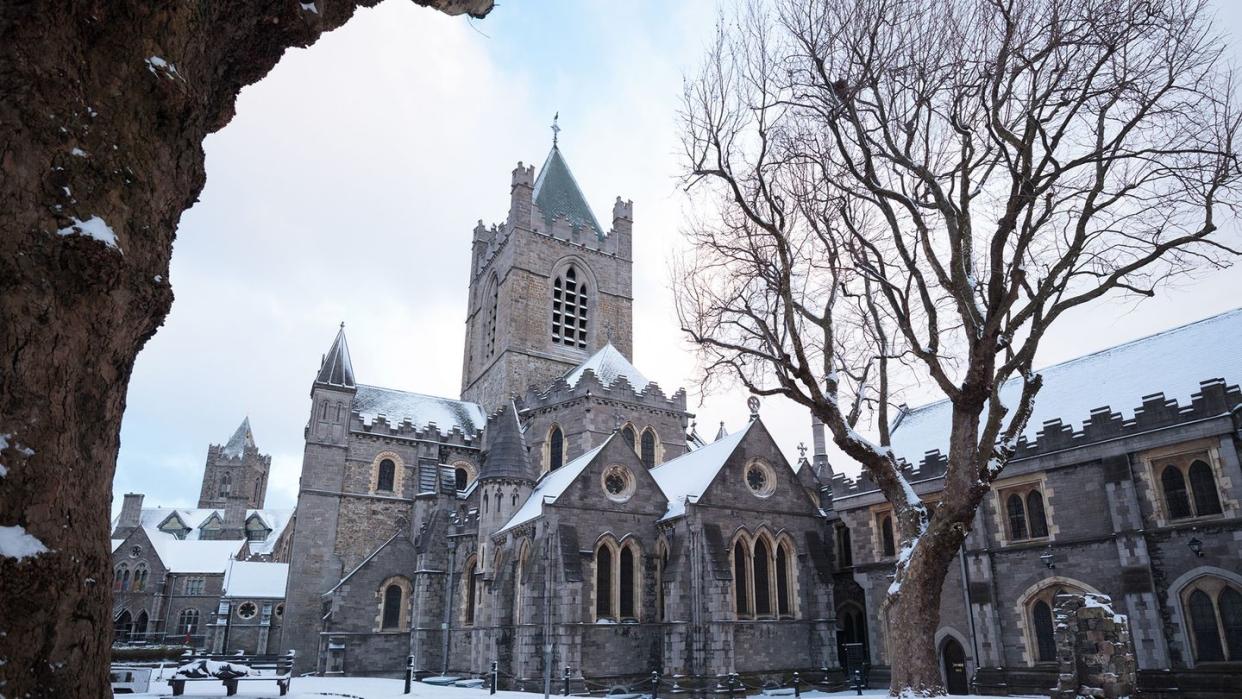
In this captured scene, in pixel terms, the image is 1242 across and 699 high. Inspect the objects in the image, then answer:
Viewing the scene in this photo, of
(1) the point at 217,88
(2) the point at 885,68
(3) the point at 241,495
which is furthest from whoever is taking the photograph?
(3) the point at 241,495

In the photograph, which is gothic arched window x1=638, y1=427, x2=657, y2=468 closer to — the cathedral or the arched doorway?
the cathedral

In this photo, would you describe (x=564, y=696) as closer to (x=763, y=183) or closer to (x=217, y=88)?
(x=763, y=183)

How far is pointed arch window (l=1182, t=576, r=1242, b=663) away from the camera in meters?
16.9

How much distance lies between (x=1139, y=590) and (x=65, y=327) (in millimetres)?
22468

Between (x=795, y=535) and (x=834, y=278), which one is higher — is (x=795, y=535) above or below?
below

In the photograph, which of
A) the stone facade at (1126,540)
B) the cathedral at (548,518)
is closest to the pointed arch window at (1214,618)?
the stone facade at (1126,540)

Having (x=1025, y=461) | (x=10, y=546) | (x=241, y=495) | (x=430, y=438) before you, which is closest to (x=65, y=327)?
(x=10, y=546)

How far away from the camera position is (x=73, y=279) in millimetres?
2658

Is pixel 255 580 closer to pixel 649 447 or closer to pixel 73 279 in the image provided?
pixel 649 447

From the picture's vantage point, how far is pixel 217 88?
412cm

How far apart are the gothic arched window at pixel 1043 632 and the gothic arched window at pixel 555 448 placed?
61.4 ft

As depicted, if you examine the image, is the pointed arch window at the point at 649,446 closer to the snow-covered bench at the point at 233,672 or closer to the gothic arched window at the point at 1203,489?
the snow-covered bench at the point at 233,672

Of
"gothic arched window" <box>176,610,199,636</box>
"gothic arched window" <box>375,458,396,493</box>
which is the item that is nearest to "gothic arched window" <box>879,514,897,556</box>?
"gothic arched window" <box>375,458,396,493</box>

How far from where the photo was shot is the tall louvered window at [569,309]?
41.6 meters
